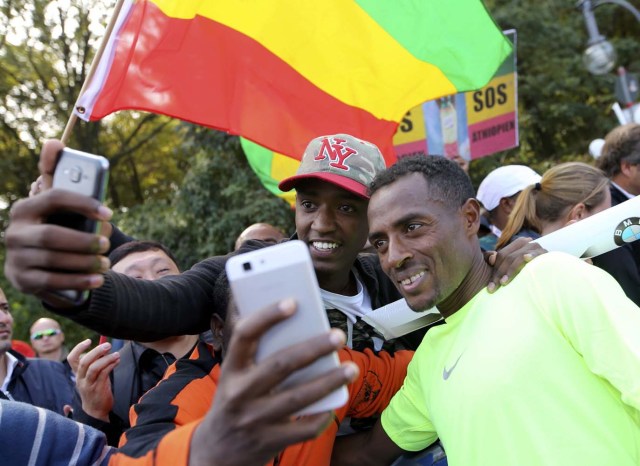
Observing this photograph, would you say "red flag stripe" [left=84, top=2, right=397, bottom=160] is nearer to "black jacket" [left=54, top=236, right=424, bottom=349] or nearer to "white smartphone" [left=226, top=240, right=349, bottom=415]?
"black jacket" [left=54, top=236, right=424, bottom=349]

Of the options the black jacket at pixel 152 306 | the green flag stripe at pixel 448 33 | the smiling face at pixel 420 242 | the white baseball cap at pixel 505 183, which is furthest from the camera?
the white baseball cap at pixel 505 183

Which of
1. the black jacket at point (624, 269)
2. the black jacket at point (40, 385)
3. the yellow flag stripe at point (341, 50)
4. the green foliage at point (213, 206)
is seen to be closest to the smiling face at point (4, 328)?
the black jacket at point (40, 385)

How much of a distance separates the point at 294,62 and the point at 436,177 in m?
1.91

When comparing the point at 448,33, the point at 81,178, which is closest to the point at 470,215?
the point at 81,178

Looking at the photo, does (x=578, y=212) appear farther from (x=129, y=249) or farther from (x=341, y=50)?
(x=129, y=249)

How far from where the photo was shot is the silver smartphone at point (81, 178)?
1.35m

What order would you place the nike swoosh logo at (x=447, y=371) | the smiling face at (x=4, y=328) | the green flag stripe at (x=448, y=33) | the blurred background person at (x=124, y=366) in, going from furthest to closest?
the smiling face at (x=4, y=328), the green flag stripe at (x=448, y=33), the blurred background person at (x=124, y=366), the nike swoosh logo at (x=447, y=371)

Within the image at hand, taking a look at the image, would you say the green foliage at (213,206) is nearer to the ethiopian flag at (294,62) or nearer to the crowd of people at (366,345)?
the ethiopian flag at (294,62)

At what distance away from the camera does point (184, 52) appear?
3398mm

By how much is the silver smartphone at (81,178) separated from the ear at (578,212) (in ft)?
8.00

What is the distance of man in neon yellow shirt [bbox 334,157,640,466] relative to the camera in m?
1.66

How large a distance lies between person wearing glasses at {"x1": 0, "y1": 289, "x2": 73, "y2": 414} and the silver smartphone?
301 centimetres

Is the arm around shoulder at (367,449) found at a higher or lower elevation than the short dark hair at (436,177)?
lower

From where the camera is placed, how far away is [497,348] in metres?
1.80
